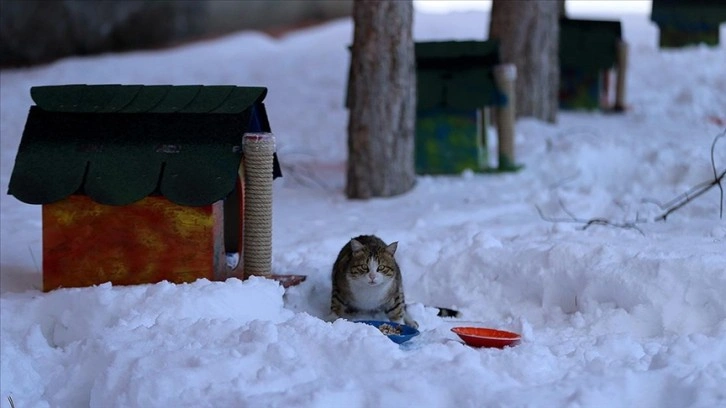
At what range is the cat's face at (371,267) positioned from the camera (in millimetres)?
5191

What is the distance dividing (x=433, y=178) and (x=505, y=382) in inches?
197

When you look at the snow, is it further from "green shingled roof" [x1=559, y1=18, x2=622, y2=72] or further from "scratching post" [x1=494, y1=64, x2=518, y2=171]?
"green shingled roof" [x1=559, y1=18, x2=622, y2=72]

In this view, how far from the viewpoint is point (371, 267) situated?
5.18 metres

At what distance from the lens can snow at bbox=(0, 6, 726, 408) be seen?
12.7 ft

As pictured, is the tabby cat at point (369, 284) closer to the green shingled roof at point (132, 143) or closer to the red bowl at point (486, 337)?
the red bowl at point (486, 337)

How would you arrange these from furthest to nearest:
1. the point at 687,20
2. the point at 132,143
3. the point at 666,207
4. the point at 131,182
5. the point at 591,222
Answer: the point at 687,20, the point at 666,207, the point at 591,222, the point at 132,143, the point at 131,182

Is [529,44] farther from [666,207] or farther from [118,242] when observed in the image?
[118,242]

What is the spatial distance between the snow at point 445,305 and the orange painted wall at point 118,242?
22 centimetres

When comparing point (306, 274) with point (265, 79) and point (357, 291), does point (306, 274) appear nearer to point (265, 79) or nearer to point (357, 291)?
point (357, 291)

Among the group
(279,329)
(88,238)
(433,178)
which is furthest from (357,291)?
(433,178)

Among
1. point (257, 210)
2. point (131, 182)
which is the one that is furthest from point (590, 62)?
point (131, 182)

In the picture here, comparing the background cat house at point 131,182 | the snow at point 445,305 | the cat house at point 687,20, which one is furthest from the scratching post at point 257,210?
the cat house at point 687,20

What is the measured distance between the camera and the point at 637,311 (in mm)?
5066

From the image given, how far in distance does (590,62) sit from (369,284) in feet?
27.9
